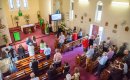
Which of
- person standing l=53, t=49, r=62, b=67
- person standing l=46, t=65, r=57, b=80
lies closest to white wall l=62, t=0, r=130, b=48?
person standing l=53, t=49, r=62, b=67

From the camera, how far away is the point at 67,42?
1108 cm

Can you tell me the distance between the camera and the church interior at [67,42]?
734cm

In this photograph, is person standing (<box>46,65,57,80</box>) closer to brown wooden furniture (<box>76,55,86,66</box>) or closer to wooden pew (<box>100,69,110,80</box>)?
brown wooden furniture (<box>76,55,86,66</box>)

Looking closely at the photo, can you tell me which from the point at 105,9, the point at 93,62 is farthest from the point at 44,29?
the point at 93,62

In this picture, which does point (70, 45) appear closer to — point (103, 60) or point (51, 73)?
point (103, 60)

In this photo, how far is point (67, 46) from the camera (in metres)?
10.4

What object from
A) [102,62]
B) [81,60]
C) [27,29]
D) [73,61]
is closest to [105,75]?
[102,62]

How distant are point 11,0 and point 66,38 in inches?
301

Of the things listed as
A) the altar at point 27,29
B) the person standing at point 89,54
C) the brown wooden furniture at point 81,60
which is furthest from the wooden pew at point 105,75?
the altar at point 27,29

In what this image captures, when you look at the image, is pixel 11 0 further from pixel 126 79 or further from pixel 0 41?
pixel 126 79

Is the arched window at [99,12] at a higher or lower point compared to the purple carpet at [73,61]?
higher

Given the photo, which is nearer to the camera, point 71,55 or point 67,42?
point 71,55

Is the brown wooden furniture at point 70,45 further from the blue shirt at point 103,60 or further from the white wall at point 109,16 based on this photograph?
the blue shirt at point 103,60

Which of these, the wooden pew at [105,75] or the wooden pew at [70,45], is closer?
the wooden pew at [105,75]
